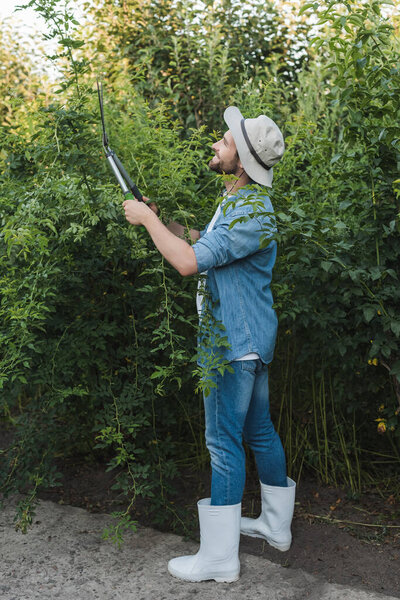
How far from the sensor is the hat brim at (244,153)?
8.52 ft

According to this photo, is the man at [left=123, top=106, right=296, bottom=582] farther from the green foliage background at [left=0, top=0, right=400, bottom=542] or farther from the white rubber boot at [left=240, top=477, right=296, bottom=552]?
the white rubber boot at [left=240, top=477, right=296, bottom=552]

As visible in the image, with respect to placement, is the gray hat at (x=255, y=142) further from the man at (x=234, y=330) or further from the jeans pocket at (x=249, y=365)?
the jeans pocket at (x=249, y=365)

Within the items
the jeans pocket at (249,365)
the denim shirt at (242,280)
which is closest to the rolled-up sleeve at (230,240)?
the denim shirt at (242,280)

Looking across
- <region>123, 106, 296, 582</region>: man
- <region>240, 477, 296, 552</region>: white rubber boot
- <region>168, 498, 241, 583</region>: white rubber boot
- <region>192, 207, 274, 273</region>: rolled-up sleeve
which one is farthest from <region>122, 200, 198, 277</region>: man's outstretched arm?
<region>240, 477, 296, 552</region>: white rubber boot

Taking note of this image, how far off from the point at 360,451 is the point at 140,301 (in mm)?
1428

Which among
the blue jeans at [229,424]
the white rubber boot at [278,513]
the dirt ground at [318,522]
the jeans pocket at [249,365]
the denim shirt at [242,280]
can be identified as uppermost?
the denim shirt at [242,280]

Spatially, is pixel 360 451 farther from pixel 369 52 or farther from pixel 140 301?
pixel 369 52

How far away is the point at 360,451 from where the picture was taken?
3453 millimetres

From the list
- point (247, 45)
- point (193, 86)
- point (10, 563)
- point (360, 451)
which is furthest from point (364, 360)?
point (247, 45)

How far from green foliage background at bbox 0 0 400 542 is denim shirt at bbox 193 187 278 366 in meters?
0.11

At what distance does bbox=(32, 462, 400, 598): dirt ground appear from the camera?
2748 mm

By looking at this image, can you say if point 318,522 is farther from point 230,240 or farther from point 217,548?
point 230,240

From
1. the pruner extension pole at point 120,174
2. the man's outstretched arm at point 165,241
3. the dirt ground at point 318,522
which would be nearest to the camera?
the man's outstretched arm at point 165,241

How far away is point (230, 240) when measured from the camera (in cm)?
246
